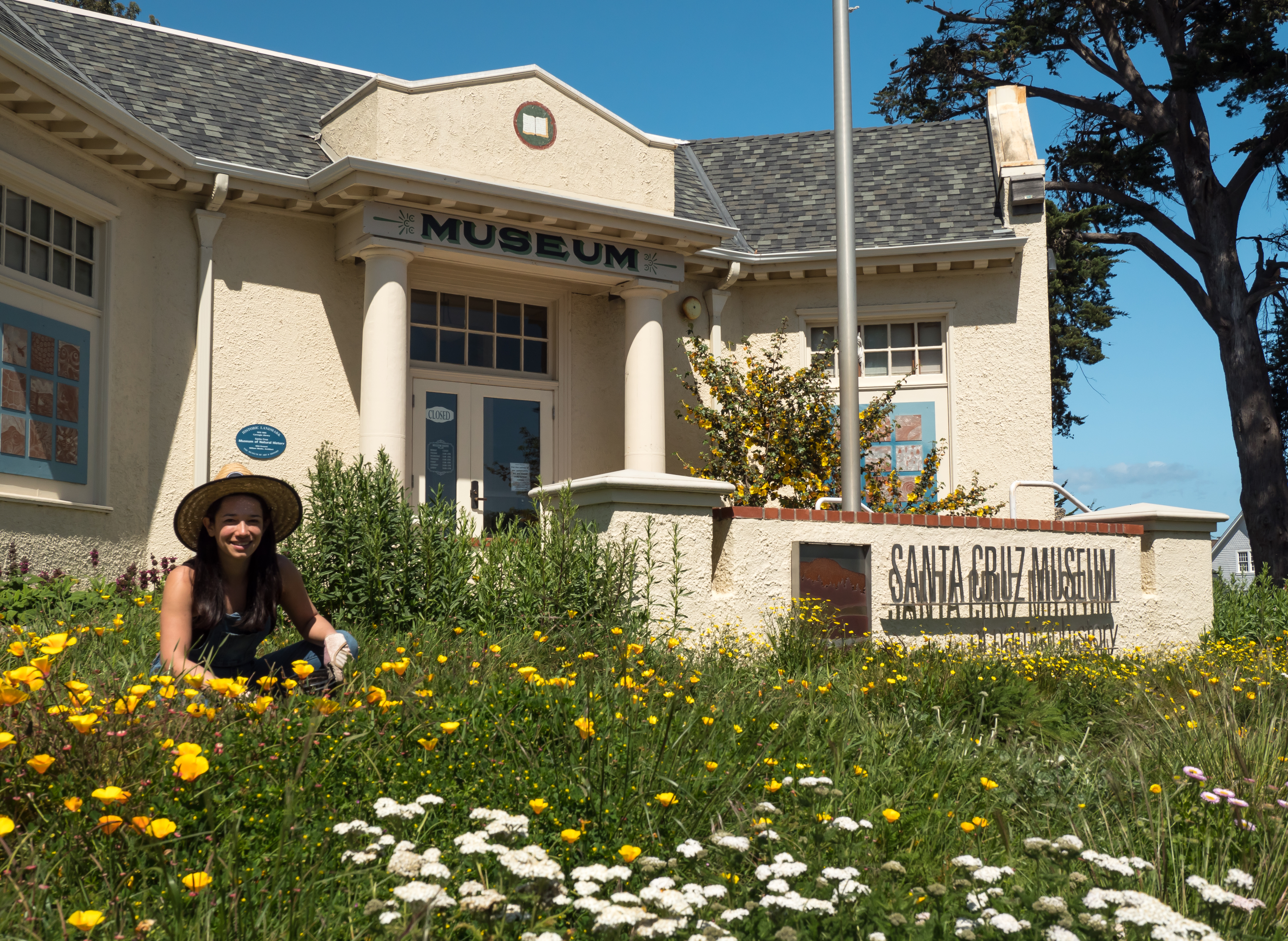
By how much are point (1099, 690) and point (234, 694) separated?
5.32 meters

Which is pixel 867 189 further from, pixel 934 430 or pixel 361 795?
pixel 361 795

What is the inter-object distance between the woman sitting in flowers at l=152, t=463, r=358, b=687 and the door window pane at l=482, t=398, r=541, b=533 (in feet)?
23.3

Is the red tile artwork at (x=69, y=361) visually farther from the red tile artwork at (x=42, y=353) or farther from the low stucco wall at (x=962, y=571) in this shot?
the low stucco wall at (x=962, y=571)

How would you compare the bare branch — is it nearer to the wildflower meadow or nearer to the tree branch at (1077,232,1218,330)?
the tree branch at (1077,232,1218,330)

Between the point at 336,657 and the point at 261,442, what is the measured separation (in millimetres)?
7051

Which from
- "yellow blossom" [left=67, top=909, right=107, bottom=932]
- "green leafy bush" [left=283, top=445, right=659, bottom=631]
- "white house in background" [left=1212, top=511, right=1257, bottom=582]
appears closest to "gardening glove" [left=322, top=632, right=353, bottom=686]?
"yellow blossom" [left=67, top=909, right=107, bottom=932]

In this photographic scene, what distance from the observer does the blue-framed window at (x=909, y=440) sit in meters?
13.4

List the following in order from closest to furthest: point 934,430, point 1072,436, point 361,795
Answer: point 361,795 → point 934,430 → point 1072,436

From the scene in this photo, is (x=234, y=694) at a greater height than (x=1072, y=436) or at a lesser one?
→ lesser

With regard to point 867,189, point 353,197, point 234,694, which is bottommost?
point 234,694

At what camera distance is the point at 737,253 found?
12977 millimetres

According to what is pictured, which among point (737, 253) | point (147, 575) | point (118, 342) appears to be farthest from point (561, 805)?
point (737, 253)

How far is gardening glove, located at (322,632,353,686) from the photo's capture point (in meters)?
4.08

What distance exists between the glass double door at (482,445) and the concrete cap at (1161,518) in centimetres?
540
